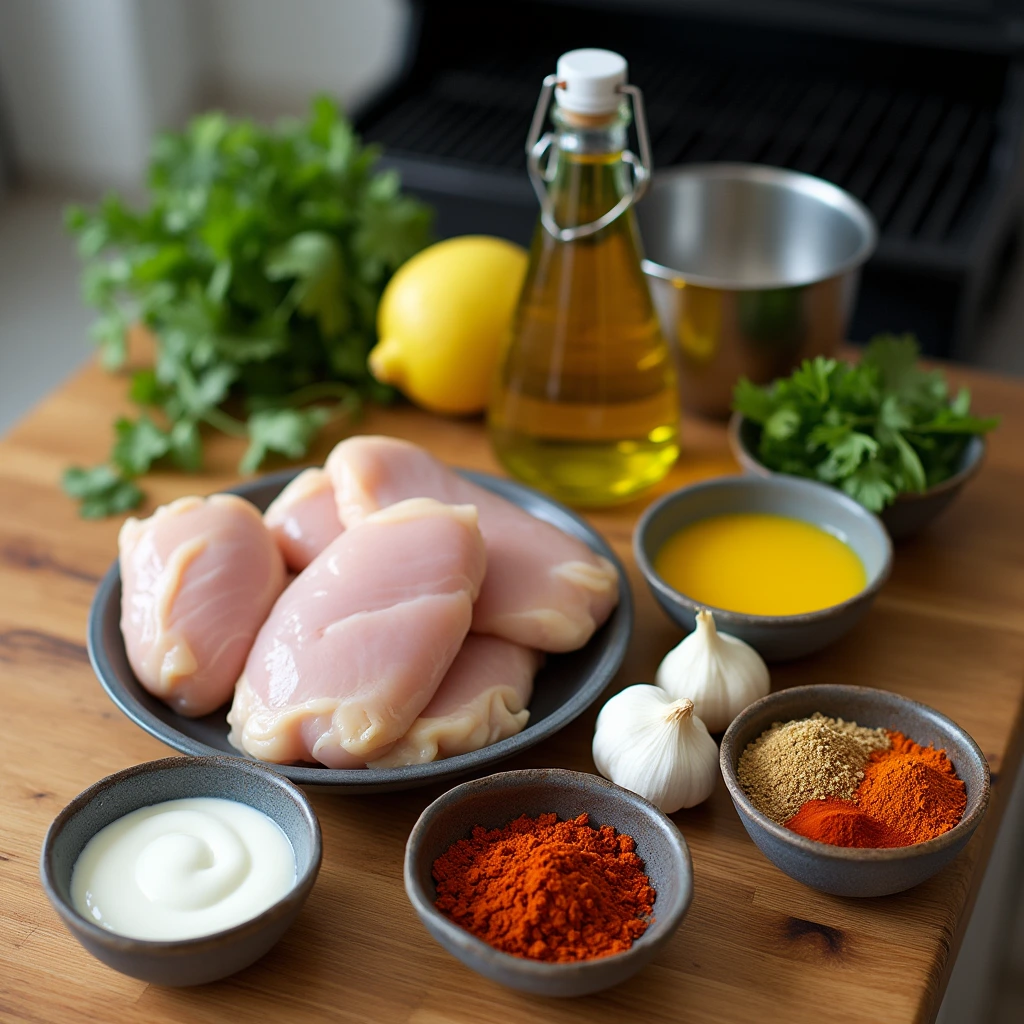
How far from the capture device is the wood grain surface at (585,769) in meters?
0.80

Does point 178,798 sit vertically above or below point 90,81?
above

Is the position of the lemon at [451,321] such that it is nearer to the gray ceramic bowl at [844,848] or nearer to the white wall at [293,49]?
the gray ceramic bowl at [844,848]

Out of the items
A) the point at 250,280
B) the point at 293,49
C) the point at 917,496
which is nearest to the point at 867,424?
the point at 917,496

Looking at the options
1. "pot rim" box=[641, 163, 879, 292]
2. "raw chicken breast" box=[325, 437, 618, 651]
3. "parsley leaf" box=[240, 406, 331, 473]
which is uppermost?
"pot rim" box=[641, 163, 879, 292]

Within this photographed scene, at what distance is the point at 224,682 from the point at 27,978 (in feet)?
0.81

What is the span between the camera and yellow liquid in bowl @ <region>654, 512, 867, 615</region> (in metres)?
1.07

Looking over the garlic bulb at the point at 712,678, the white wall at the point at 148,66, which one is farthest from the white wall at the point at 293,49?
the garlic bulb at the point at 712,678

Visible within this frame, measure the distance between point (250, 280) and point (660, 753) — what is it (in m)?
0.79

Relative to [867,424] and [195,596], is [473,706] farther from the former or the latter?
[867,424]

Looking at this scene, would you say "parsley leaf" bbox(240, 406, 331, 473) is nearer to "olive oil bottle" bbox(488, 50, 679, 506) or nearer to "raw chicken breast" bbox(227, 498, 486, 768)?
"olive oil bottle" bbox(488, 50, 679, 506)

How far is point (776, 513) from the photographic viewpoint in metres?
1.16

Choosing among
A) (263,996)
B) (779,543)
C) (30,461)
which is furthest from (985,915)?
(30,461)

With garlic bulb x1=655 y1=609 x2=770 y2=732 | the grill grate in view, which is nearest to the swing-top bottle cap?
garlic bulb x1=655 y1=609 x2=770 y2=732

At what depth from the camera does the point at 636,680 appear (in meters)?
1.06
